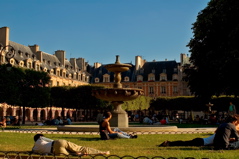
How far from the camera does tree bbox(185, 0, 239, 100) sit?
2244 centimetres

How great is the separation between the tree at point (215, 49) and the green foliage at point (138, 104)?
2784 cm

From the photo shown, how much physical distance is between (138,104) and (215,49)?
33.6 metres

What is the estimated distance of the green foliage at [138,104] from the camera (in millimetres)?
54844

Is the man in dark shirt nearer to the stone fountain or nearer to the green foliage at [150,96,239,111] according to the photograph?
the stone fountain

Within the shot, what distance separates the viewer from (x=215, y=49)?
79.8ft

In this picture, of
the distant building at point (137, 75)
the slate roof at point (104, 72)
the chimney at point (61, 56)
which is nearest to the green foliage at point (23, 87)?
the distant building at point (137, 75)

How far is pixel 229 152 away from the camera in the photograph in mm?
8555

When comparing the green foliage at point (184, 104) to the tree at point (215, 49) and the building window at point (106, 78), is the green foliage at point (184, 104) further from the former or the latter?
the tree at point (215, 49)

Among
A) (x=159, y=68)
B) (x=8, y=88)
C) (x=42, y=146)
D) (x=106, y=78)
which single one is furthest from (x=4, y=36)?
(x=42, y=146)

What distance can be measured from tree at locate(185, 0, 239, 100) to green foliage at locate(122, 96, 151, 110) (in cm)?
2784

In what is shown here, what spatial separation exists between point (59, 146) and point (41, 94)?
3161 centimetres

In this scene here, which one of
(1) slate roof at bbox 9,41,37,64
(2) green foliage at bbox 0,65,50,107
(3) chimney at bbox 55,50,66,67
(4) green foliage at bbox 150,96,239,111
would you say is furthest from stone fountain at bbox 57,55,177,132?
(3) chimney at bbox 55,50,66,67

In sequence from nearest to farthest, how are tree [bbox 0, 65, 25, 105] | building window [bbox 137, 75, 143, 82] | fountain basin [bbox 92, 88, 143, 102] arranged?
fountain basin [bbox 92, 88, 143, 102]
tree [bbox 0, 65, 25, 105]
building window [bbox 137, 75, 143, 82]

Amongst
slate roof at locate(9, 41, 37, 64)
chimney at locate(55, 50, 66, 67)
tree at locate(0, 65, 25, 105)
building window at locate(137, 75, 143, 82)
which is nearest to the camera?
tree at locate(0, 65, 25, 105)
